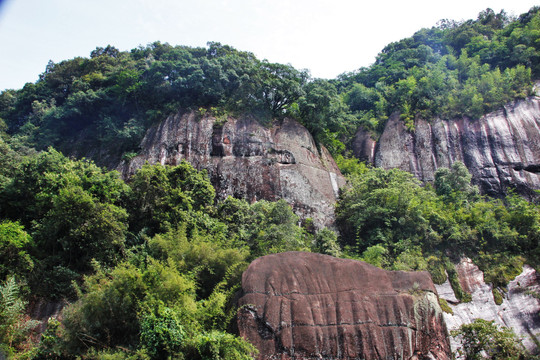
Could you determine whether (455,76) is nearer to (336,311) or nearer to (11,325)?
(336,311)

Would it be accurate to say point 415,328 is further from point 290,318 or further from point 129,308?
point 129,308

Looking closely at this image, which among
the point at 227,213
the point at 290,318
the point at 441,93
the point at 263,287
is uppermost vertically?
the point at 441,93

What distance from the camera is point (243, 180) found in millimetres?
20500

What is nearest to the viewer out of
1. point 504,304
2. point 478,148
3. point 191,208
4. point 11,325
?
point 11,325

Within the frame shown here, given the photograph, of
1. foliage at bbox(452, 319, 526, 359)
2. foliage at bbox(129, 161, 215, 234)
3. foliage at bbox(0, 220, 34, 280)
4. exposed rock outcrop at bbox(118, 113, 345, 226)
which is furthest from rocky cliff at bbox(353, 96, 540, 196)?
foliage at bbox(0, 220, 34, 280)

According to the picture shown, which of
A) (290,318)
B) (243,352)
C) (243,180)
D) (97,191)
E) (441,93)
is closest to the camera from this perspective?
(243,352)

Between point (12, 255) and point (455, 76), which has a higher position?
point (455, 76)

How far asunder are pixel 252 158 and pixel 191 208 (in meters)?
6.75

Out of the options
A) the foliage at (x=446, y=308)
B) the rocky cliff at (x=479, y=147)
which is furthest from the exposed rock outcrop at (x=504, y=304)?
the rocky cliff at (x=479, y=147)

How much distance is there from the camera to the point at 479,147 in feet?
81.0

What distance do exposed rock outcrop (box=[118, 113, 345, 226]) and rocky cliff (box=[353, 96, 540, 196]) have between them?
214 inches

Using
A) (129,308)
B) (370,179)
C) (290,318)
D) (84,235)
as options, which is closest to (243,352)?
(290,318)

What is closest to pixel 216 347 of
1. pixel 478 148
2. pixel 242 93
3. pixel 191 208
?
pixel 191 208

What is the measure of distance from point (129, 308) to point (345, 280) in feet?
18.8
